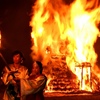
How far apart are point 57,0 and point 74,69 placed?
4.36ft

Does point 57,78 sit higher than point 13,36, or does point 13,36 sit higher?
point 13,36

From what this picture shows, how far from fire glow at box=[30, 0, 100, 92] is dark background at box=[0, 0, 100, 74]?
105 millimetres

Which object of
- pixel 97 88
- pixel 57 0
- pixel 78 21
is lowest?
pixel 97 88

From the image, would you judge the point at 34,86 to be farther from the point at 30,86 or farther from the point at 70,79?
the point at 70,79

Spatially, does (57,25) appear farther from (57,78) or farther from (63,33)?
(57,78)

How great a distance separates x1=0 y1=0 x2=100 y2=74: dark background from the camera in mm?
6133

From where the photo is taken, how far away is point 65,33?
6203mm

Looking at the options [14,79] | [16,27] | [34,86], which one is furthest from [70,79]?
[14,79]

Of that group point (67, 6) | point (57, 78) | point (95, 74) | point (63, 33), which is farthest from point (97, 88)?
point (67, 6)

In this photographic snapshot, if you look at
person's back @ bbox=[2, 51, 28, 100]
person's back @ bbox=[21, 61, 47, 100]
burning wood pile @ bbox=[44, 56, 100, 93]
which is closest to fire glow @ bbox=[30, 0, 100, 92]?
burning wood pile @ bbox=[44, 56, 100, 93]

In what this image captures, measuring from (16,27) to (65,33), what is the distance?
868 mm

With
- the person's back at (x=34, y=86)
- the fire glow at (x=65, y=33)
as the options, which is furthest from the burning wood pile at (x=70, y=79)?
the person's back at (x=34, y=86)

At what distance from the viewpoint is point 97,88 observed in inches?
230

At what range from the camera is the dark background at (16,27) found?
241 inches
